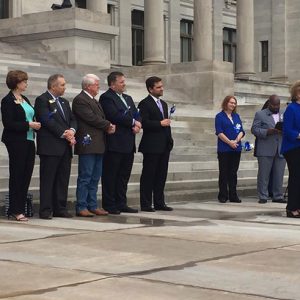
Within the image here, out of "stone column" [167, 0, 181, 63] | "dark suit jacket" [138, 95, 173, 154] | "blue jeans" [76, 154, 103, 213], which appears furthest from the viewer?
"stone column" [167, 0, 181, 63]

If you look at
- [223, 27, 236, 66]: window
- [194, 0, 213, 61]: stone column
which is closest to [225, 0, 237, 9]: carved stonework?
[223, 27, 236, 66]: window

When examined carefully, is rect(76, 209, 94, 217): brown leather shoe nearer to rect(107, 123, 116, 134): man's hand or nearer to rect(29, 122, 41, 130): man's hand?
rect(107, 123, 116, 134): man's hand

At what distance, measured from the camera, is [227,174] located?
Result: 13.6m

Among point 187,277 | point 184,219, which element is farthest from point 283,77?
point 187,277

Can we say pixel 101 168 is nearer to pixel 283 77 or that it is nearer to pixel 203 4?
pixel 203 4

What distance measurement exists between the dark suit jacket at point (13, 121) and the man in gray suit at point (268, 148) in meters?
4.86

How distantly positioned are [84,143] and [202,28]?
2196 centimetres

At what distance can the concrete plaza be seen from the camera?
234 inches

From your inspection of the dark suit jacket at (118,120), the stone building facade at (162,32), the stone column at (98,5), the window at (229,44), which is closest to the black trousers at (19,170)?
the dark suit jacket at (118,120)

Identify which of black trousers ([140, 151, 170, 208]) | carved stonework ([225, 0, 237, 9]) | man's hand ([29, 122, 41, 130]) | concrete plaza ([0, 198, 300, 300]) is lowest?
concrete plaza ([0, 198, 300, 300])

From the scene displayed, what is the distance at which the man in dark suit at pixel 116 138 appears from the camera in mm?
11148

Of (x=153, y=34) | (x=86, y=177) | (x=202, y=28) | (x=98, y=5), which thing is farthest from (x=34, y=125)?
(x=153, y=34)

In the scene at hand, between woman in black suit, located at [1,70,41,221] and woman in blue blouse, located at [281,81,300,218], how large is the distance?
3.51 meters

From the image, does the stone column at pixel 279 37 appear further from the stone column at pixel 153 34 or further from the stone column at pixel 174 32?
the stone column at pixel 153 34
